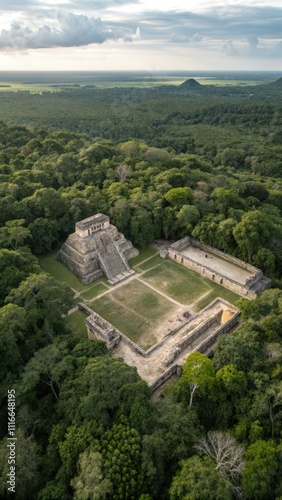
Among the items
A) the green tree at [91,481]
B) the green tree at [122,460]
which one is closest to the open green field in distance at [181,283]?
the green tree at [122,460]

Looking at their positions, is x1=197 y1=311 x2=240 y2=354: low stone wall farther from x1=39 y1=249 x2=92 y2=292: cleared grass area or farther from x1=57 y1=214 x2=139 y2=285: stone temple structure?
x1=39 y1=249 x2=92 y2=292: cleared grass area

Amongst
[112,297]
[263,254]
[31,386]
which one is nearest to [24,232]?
[112,297]

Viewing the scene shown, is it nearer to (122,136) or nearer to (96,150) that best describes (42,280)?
(96,150)

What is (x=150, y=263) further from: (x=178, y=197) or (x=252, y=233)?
(x=252, y=233)

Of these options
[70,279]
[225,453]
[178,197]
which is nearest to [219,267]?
[178,197]

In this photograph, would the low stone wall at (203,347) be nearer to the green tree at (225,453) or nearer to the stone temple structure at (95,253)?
the green tree at (225,453)

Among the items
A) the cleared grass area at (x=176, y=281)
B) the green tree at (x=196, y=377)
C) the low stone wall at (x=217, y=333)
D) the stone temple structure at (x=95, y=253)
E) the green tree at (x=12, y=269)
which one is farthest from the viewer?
the stone temple structure at (x=95, y=253)
